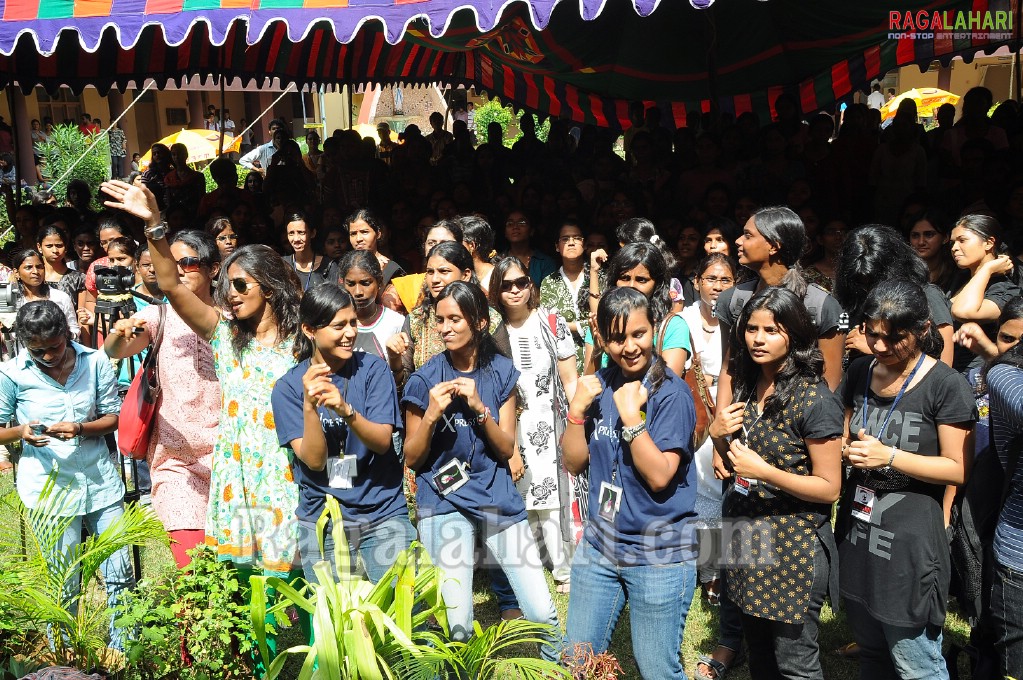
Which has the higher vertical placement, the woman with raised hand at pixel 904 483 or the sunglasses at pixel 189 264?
the sunglasses at pixel 189 264

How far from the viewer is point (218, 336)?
3543mm

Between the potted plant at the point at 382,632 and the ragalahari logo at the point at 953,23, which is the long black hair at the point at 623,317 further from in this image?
the ragalahari logo at the point at 953,23

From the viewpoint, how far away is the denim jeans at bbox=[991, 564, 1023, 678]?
9.33 ft

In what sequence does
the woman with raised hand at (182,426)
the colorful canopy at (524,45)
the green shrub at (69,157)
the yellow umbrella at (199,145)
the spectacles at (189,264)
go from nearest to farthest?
the woman with raised hand at (182,426) < the spectacles at (189,264) < the colorful canopy at (524,45) < the green shrub at (69,157) < the yellow umbrella at (199,145)

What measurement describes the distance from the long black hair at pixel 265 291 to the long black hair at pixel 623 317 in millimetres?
1215

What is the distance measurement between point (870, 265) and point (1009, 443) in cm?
113

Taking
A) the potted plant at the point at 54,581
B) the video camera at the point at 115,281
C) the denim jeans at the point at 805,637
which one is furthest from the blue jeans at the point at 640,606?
the video camera at the point at 115,281

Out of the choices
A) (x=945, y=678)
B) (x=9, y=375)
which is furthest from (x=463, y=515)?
(x=9, y=375)

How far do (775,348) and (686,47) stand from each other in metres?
8.14

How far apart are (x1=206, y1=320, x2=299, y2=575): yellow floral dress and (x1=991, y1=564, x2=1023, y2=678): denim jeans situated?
2.41 metres

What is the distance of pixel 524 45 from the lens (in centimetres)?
927

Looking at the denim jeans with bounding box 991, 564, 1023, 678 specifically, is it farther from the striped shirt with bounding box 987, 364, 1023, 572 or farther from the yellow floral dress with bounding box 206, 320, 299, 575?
the yellow floral dress with bounding box 206, 320, 299, 575

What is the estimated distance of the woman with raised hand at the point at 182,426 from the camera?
12.0ft

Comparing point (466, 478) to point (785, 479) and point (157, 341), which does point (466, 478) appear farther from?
point (157, 341)
